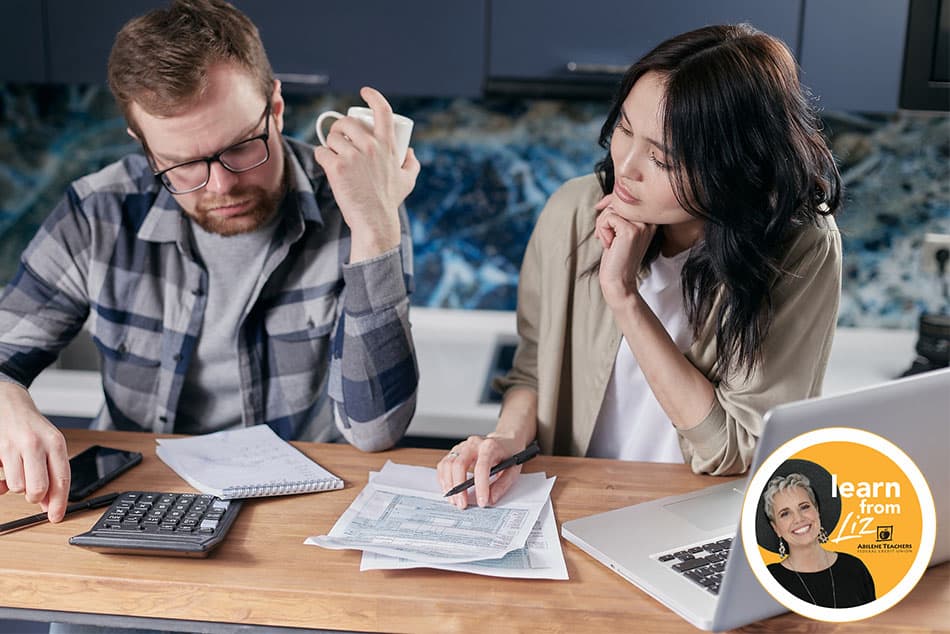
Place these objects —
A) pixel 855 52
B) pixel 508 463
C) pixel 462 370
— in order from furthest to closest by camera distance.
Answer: pixel 462 370 < pixel 855 52 < pixel 508 463

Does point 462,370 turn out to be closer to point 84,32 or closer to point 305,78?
point 305,78

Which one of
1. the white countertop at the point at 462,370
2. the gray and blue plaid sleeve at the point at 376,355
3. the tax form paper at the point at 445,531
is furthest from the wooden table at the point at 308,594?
the white countertop at the point at 462,370

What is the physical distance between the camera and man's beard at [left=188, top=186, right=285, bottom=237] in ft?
4.62

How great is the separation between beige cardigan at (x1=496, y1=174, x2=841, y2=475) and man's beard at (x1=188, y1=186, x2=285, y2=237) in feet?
1.49

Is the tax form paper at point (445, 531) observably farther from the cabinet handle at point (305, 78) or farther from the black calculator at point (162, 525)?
the cabinet handle at point (305, 78)

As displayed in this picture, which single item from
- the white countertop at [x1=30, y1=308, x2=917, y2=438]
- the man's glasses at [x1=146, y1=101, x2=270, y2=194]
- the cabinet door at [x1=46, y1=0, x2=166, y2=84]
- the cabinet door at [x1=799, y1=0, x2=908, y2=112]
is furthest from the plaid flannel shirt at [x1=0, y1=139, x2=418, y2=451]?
the cabinet door at [x1=799, y1=0, x2=908, y2=112]

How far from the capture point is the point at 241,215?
4.70 ft

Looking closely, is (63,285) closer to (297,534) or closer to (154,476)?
(154,476)

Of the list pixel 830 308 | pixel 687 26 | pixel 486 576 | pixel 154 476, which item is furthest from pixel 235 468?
pixel 687 26

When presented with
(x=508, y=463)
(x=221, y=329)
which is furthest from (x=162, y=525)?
(x=221, y=329)

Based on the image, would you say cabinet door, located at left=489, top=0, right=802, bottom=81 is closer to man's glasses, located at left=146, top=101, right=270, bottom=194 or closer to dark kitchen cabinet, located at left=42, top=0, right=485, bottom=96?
dark kitchen cabinet, located at left=42, top=0, right=485, bottom=96

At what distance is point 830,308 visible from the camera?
1.28 meters

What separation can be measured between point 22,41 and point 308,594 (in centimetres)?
181

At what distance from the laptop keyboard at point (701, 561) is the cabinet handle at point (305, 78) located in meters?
1.49
